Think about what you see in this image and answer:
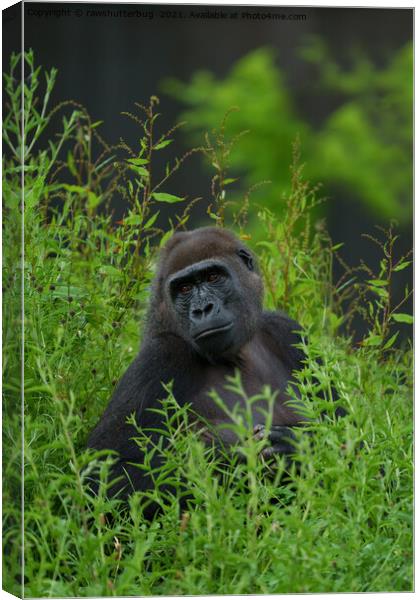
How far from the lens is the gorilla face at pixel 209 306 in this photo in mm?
5125

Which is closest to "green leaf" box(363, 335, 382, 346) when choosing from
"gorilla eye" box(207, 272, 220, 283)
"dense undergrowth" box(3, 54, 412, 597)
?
"dense undergrowth" box(3, 54, 412, 597)

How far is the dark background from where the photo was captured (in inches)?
183

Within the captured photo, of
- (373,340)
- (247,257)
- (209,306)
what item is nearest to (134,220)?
(247,257)

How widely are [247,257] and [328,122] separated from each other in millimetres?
945

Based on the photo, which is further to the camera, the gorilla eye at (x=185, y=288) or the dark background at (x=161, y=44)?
the gorilla eye at (x=185, y=288)

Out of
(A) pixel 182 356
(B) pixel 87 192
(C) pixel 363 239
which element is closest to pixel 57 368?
(A) pixel 182 356

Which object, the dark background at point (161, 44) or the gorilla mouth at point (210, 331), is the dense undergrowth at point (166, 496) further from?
the gorilla mouth at point (210, 331)

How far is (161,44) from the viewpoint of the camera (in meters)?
4.95

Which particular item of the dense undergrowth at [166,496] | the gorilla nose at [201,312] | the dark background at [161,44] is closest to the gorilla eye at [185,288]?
the gorilla nose at [201,312]

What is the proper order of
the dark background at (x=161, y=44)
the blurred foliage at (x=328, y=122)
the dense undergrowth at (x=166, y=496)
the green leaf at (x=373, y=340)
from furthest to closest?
the green leaf at (x=373, y=340), the blurred foliage at (x=328, y=122), the dark background at (x=161, y=44), the dense undergrowth at (x=166, y=496)

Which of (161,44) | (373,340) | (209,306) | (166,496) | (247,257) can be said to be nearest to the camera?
(166,496)

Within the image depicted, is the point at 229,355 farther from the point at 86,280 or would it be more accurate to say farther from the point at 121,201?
the point at 121,201

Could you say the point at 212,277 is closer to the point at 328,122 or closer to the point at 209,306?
the point at 209,306

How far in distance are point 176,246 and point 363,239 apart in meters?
1.69
